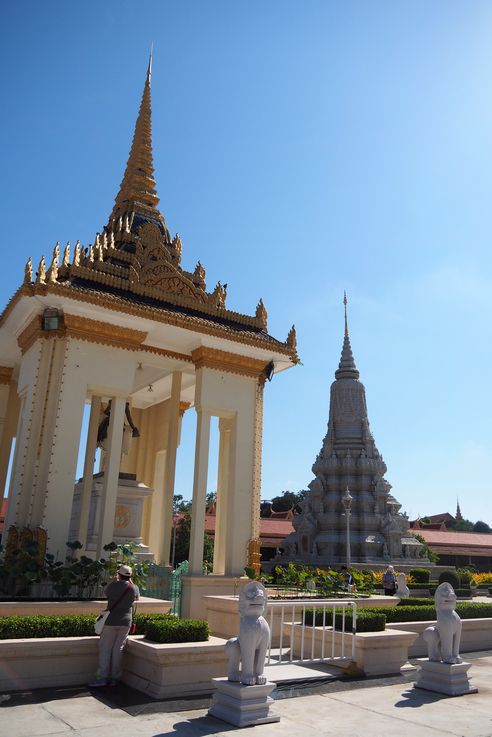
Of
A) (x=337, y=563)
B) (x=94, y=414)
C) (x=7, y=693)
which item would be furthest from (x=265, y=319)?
(x=337, y=563)

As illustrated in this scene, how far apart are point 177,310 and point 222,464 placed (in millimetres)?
4681

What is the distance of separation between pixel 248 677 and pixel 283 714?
694 mm

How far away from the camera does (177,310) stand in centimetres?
1614

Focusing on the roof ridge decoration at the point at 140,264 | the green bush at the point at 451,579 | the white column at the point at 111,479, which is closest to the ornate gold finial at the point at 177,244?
the roof ridge decoration at the point at 140,264

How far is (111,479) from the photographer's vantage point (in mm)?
13906

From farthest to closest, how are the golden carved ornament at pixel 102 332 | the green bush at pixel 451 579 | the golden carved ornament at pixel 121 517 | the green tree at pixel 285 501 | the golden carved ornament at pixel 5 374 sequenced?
the green tree at pixel 285 501 < the green bush at pixel 451 579 < the golden carved ornament at pixel 5 374 < the golden carved ornament at pixel 121 517 < the golden carved ornament at pixel 102 332

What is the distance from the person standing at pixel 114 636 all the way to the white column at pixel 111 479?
212 inches

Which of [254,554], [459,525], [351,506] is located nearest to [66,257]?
[254,554]

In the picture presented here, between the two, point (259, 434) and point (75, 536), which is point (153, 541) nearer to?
point (75, 536)

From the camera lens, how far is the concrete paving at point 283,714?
5.95m

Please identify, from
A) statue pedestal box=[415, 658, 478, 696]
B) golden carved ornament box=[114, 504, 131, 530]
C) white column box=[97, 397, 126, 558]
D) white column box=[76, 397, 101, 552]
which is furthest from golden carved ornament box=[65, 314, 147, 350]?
statue pedestal box=[415, 658, 478, 696]

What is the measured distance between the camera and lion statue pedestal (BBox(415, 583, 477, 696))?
27.0 feet

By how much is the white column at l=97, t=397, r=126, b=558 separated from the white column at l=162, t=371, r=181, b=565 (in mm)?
2398

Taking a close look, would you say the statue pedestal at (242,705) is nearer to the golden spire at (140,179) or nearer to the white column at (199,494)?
the white column at (199,494)
